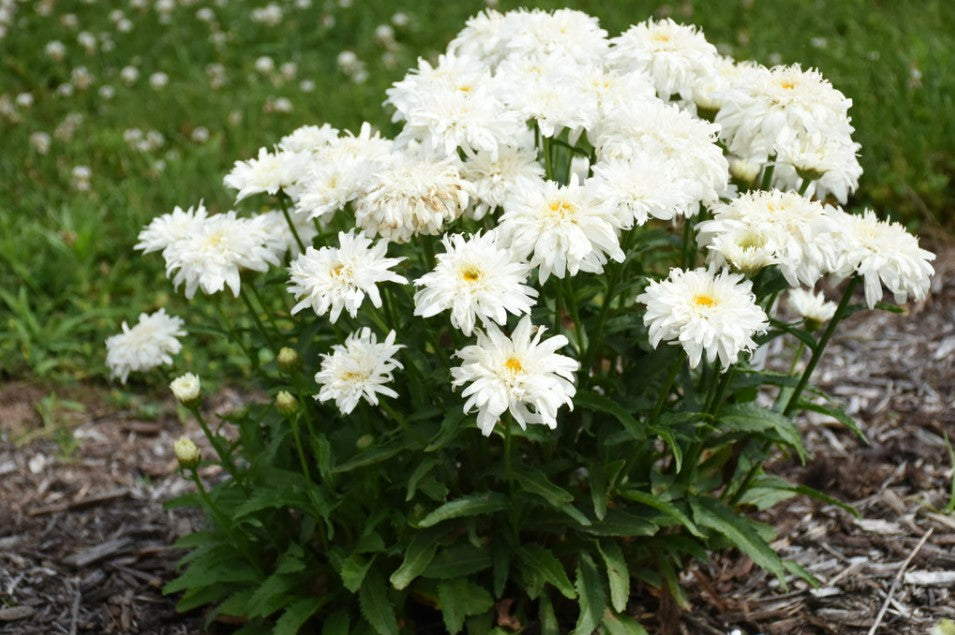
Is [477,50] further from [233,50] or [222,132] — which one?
[233,50]

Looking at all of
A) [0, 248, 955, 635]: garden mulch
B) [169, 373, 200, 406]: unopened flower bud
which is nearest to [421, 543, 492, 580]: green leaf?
[0, 248, 955, 635]: garden mulch

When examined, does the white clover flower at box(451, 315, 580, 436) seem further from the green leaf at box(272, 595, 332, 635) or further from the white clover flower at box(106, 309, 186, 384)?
the white clover flower at box(106, 309, 186, 384)

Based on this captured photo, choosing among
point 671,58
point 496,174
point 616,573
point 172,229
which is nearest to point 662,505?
point 616,573

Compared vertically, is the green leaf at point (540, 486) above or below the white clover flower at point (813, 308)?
below

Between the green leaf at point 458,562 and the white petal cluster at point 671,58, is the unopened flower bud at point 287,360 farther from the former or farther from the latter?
the white petal cluster at point 671,58

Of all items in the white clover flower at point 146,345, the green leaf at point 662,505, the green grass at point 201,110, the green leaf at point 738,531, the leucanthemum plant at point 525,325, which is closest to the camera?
the leucanthemum plant at point 525,325

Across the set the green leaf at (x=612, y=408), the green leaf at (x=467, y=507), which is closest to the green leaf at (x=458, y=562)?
the green leaf at (x=467, y=507)

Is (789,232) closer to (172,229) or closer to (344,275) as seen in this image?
(344,275)
